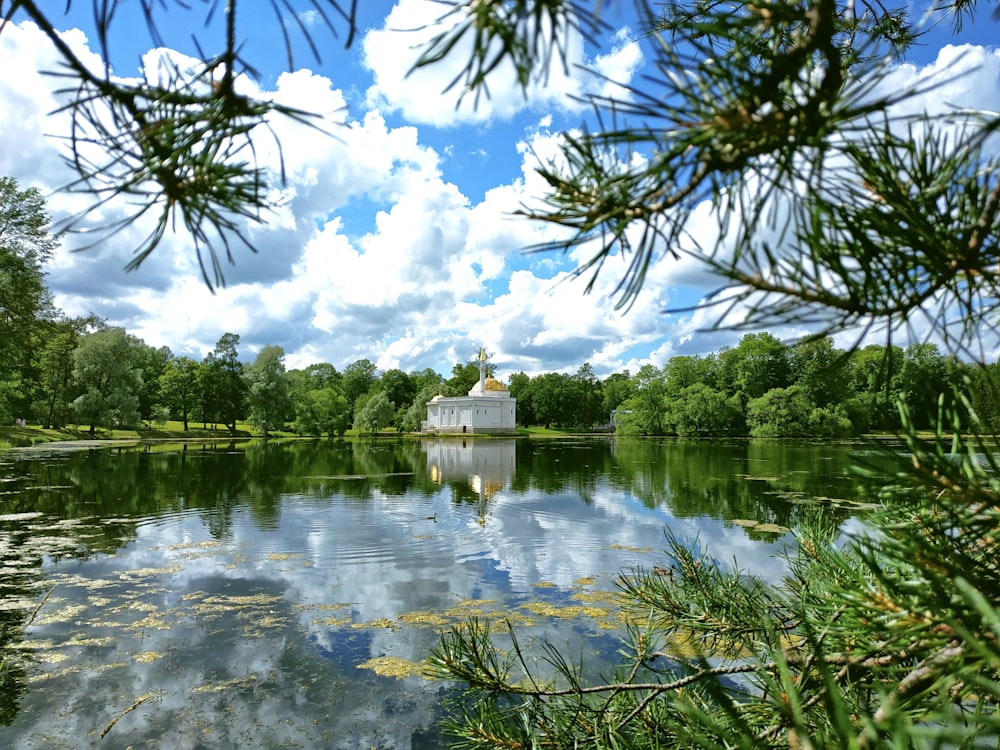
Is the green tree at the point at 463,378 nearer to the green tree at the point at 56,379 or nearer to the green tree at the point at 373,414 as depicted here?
the green tree at the point at 373,414

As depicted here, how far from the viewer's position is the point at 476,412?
63156 millimetres

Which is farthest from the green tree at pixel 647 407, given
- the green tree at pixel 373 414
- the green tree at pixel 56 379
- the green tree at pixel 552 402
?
the green tree at pixel 56 379

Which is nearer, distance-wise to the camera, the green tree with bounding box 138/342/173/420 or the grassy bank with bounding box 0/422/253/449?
the grassy bank with bounding box 0/422/253/449

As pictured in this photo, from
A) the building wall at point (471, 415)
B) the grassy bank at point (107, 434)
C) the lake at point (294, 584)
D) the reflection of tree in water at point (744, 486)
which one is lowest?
the lake at point (294, 584)

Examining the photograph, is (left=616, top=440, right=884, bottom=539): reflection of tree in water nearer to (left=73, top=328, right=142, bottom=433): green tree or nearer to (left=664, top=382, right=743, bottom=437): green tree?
(left=664, top=382, right=743, bottom=437): green tree

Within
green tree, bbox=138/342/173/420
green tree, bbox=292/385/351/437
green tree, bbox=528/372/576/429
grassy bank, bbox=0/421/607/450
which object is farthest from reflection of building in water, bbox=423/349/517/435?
green tree, bbox=138/342/173/420

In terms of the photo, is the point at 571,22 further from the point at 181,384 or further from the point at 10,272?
the point at 181,384

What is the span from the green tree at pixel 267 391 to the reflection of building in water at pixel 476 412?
18.0 meters

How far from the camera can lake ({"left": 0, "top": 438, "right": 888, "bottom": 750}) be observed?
16.6 ft

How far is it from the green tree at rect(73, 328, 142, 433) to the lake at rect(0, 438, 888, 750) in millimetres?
19747

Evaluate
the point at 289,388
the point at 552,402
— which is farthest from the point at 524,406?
the point at 289,388

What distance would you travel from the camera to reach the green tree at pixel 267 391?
1870 inches

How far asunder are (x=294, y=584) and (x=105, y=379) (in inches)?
1430

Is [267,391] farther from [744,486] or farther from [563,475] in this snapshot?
[744,486]
